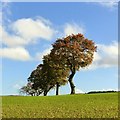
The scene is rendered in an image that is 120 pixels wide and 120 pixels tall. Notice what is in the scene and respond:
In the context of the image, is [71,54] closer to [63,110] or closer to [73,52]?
[73,52]

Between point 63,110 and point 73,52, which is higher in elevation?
point 73,52

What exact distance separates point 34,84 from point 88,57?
3575cm

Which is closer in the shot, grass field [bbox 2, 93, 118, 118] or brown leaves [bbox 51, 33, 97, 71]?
grass field [bbox 2, 93, 118, 118]

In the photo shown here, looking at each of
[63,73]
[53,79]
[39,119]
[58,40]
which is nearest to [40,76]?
[53,79]

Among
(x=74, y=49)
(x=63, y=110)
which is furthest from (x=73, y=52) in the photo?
(x=63, y=110)

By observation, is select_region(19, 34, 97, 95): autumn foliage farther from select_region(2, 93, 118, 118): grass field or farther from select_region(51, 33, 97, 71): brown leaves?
select_region(2, 93, 118, 118): grass field

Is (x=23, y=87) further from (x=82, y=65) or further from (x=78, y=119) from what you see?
(x=78, y=119)

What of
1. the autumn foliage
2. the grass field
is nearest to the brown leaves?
the autumn foliage

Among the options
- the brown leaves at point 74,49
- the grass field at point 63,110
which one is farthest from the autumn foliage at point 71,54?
the grass field at point 63,110

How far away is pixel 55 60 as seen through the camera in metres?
88.9

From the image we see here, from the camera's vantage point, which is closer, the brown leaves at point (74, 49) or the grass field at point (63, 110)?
the grass field at point (63, 110)

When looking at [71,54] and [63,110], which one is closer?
[63,110]

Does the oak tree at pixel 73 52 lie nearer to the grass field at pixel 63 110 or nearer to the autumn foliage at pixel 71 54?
the autumn foliage at pixel 71 54

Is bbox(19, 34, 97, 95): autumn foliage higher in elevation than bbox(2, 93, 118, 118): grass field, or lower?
higher
